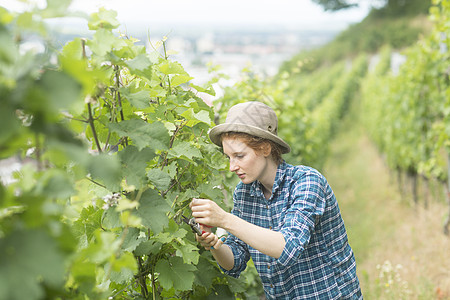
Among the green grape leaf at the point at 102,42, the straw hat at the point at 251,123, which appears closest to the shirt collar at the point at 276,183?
the straw hat at the point at 251,123

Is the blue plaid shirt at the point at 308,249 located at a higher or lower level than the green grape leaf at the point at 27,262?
lower

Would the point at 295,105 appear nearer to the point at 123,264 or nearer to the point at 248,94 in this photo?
the point at 248,94

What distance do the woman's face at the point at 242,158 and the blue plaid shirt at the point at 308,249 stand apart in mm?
112

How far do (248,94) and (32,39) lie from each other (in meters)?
3.64

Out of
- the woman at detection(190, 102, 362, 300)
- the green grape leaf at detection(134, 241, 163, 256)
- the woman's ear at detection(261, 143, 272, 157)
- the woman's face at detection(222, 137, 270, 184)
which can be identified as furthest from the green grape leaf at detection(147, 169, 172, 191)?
the woman's ear at detection(261, 143, 272, 157)

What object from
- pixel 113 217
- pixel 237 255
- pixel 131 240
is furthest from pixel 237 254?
pixel 113 217

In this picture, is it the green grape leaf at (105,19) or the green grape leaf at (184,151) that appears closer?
the green grape leaf at (105,19)

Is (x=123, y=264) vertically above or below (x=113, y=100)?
below

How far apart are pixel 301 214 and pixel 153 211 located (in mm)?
619

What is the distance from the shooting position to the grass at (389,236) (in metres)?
4.04

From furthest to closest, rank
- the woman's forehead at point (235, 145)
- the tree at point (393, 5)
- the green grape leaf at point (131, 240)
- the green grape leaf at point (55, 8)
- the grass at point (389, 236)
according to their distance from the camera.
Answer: the tree at point (393, 5) → the grass at point (389, 236) → the woman's forehead at point (235, 145) → the green grape leaf at point (131, 240) → the green grape leaf at point (55, 8)

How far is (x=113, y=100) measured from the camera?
1.43m

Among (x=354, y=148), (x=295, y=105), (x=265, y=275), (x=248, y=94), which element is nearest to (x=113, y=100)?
(x=265, y=275)

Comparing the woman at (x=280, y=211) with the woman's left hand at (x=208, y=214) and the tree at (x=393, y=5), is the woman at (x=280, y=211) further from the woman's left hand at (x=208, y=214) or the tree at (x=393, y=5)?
the tree at (x=393, y=5)
